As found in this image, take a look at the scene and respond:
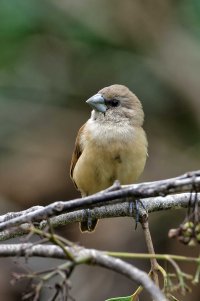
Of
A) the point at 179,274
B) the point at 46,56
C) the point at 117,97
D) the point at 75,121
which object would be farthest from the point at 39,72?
the point at 179,274

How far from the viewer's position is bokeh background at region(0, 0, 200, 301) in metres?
8.16

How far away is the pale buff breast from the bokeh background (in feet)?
8.63

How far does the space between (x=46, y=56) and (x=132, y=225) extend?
2696mm

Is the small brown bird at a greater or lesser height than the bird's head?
lesser

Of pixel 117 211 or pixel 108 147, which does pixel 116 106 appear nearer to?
pixel 108 147

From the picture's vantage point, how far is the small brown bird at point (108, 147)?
500 centimetres

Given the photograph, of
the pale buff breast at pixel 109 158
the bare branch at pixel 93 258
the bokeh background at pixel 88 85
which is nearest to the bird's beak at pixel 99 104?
the pale buff breast at pixel 109 158

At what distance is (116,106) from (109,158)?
1.86 feet

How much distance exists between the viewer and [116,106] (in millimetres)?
5426

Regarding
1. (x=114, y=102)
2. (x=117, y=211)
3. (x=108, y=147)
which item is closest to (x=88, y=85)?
(x=114, y=102)

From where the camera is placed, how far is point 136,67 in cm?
897

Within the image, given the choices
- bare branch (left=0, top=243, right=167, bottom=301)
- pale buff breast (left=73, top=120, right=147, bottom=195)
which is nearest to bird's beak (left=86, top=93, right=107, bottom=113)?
pale buff breast (left=73, top=120, right=147, bottom=195)

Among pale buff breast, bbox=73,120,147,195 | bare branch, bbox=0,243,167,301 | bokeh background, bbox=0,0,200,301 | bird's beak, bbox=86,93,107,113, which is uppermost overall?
bokeh background, bbox=0,0,200,301

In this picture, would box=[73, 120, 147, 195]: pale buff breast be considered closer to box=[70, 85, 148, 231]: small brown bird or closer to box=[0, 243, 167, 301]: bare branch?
box=[70, 85, 148, 231]: small brown bird
